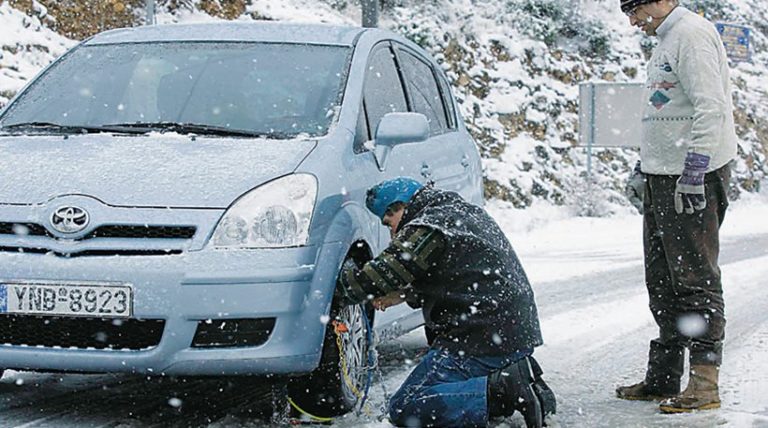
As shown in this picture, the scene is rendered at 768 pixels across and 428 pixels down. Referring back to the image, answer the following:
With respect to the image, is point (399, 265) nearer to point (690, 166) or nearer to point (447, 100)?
point (690, 166)

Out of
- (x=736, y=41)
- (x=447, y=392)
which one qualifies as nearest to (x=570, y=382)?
(x=447, y=392)

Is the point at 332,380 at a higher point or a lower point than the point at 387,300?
lower

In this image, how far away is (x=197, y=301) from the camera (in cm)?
391

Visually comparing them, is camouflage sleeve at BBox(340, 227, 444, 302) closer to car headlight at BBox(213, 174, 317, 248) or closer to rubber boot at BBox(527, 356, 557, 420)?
car headlight at BBox(213, 174, 317, 248)

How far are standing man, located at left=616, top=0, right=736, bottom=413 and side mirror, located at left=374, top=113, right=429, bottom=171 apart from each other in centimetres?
101

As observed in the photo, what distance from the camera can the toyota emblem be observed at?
3.96 meters

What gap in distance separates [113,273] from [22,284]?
33 cm

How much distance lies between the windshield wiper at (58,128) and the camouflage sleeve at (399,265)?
4.31ft

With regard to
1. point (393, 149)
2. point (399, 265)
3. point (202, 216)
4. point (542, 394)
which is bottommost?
point (542, 394)

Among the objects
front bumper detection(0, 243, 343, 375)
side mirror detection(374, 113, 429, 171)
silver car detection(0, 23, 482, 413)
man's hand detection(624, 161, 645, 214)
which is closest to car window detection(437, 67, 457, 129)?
silver car detection(0, 23, 482, 413)

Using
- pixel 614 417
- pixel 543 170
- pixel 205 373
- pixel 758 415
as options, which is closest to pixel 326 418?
pixel 205 373

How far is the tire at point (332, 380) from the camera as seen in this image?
4.33 metres

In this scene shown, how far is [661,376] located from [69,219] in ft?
8.78

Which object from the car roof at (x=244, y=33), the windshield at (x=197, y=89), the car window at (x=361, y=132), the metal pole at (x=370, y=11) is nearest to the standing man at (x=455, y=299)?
the car window at (x=361, y=132)
